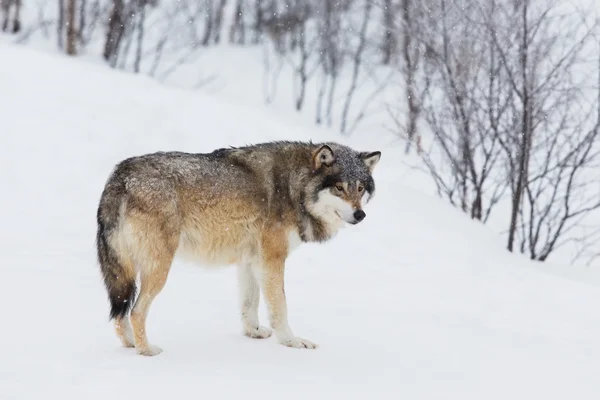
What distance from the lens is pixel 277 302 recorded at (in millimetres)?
6086

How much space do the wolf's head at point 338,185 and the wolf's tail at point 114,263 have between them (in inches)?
61.4

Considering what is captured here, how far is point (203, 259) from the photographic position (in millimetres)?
5895

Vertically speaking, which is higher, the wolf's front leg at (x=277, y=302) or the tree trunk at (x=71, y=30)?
the tree trunk at (x=71, y=30)

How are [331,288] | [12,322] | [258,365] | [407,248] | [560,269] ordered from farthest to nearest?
[560,269] → [407,248] → [331,288] → [12,322] → [258,365]

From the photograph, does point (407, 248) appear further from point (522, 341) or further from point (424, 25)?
point (424, 25)

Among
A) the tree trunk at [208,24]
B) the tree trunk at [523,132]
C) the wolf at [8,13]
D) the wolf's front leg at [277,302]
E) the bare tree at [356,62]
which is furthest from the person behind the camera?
the tree trunk at [208,24]

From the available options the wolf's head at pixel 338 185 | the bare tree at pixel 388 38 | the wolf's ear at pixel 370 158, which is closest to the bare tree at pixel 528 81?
the wolf's ear at pixel 370 158

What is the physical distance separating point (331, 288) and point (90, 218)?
378 cm

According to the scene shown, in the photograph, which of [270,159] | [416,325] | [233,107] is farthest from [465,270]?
[233,107]

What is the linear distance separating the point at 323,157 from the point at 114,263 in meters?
1.84

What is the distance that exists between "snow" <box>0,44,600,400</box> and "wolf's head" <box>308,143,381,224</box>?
1077 mm

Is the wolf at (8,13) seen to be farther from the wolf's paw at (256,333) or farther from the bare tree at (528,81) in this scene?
the wolf's paw at (256,333)

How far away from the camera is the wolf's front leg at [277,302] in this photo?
19.9ft

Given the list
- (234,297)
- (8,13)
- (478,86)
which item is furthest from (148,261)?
(8,13)
